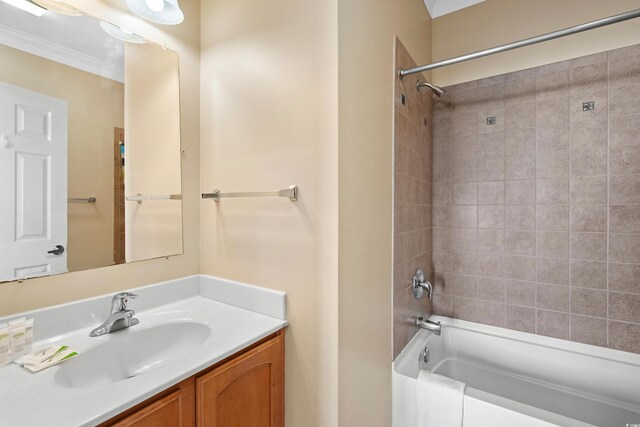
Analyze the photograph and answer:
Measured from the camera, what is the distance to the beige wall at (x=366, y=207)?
1.12 m

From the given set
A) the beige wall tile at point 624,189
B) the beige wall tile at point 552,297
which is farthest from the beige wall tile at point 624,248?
the beige wall tile at point 552,297

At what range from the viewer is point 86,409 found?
688mm

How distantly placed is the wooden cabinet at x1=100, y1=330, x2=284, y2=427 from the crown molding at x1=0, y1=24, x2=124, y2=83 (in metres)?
1.26

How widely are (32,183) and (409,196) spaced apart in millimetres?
1704

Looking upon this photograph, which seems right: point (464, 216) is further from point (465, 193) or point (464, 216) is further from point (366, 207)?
point (366, 207)

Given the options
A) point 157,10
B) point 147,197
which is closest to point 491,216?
point 147,197

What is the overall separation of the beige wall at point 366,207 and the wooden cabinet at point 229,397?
0.28m

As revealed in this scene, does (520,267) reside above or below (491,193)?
below

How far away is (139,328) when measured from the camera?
3.85 ft

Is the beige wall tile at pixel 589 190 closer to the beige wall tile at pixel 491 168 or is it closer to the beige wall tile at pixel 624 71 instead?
the beige wall tile at pixel 491 168

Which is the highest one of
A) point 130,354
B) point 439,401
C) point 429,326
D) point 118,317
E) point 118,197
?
point 118,197

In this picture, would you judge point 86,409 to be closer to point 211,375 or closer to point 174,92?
point 211,375

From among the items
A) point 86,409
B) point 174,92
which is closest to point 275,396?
point 86,409

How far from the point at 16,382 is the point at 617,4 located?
122 inches
